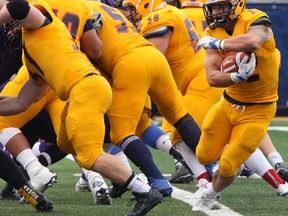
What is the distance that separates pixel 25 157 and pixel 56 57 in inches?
51.4

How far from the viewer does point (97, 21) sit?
6.71 metres

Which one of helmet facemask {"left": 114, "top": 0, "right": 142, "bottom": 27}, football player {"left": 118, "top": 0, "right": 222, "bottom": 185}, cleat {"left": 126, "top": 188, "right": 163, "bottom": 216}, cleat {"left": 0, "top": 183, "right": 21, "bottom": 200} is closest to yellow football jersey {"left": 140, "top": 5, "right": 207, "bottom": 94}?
football player {"left": 118, "top": 0, "right": 222, "bottom": 185}

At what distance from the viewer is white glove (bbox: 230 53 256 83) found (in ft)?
20.3

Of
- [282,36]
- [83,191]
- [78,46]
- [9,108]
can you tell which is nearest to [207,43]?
[78,46]

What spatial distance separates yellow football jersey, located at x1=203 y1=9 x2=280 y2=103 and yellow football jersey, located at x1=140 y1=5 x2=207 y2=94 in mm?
768

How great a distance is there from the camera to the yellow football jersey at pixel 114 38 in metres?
6.72

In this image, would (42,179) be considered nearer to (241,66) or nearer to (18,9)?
(18,9)

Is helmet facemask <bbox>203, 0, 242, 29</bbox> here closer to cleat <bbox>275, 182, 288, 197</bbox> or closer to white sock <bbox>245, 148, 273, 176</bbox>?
white sock <bbox>245, 148, 273, 176</bbox>

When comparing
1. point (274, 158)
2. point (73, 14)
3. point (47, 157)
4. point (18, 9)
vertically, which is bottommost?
point (274, 158)

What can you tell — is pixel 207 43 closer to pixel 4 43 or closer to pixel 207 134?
pixel 207 134

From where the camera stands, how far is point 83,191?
306 inches

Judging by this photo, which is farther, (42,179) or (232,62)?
(42,179)

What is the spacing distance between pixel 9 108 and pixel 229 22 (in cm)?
152

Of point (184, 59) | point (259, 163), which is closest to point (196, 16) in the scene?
point (184, 59)
